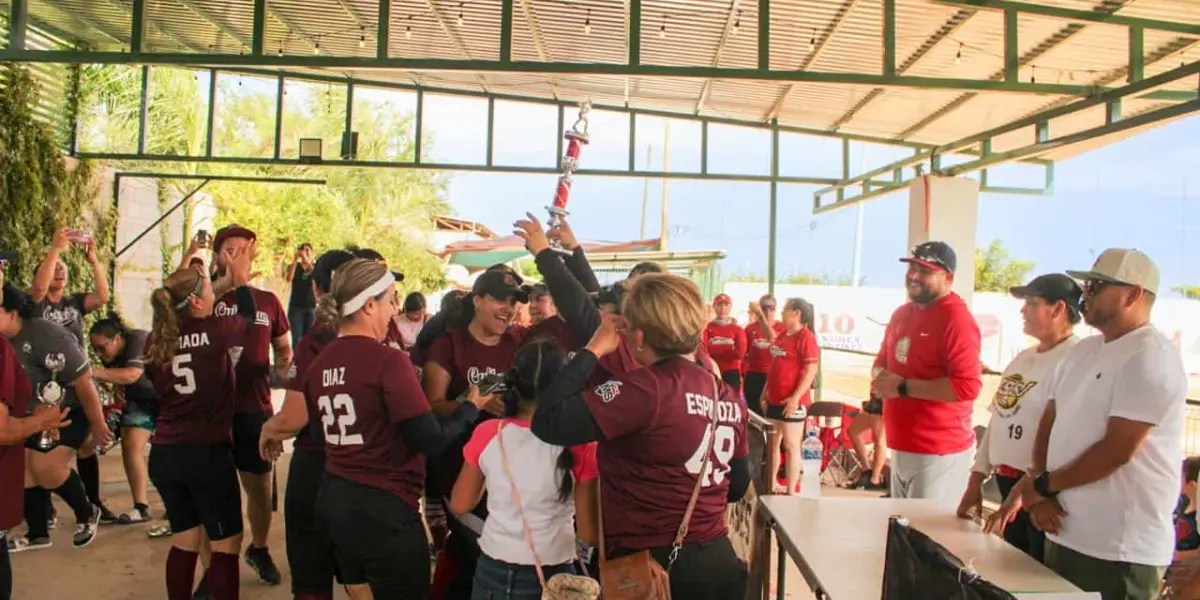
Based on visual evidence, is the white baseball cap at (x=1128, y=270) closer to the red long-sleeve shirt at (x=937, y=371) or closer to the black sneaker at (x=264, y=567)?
the red long-sleeve shirt at (x=937, y=371)

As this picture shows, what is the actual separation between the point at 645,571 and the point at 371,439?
48.2 inches

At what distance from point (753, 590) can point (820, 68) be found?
7647 mm

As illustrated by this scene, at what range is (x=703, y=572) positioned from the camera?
8.80 ft

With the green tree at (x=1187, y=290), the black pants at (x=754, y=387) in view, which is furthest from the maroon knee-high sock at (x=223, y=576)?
the green tree at (x=1187, y=290)

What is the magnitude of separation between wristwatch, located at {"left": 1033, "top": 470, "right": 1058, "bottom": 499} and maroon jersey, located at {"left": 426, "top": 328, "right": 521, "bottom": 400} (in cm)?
226

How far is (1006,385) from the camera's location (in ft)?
13.2

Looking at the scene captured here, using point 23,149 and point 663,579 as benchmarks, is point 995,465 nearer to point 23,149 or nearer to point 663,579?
point 663,579

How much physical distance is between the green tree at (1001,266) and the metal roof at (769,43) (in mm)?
32107

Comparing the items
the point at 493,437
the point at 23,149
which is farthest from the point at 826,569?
the point at 23,149

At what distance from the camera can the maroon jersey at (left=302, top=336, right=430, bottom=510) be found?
317 centimetres

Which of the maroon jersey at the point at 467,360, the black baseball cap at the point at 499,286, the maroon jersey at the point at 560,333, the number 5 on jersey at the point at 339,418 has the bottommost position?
the number 5 on jersey at the point at 339,418

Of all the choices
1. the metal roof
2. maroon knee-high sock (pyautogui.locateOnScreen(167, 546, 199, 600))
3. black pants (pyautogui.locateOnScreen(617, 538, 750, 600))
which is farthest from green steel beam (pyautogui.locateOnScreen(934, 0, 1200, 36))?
maroon knee-high sock (pyautogui.locateOnScreen(167, 546, 199, 600))

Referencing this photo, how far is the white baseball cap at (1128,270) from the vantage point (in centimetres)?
302

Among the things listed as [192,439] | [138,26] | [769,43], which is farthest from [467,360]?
[769,43]
